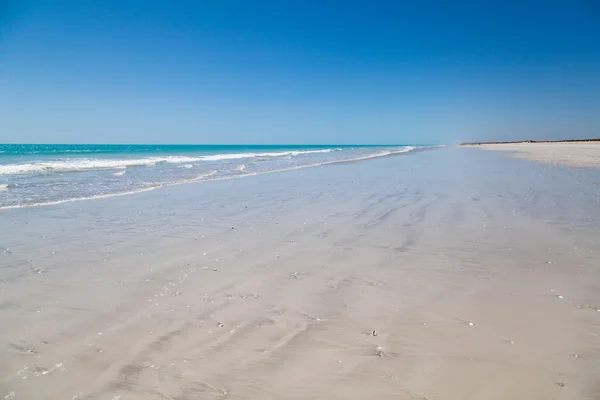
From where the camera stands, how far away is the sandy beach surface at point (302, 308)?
2.69 m

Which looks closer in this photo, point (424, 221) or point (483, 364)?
point (483, 364)

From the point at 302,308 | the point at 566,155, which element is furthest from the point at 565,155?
the point at 302,308

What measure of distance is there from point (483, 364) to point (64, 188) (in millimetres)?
15439

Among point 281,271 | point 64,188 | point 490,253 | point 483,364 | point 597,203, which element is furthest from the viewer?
point 64,188

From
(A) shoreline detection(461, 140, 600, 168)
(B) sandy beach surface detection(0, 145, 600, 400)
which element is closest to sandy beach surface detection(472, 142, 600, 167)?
(A) shoreline detection(461, 140, 600, 168)

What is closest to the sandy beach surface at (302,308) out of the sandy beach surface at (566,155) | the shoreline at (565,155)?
the shoreline at (565,155)

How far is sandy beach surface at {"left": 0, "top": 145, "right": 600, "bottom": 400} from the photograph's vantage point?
2.69m

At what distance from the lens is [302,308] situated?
12.6 ft

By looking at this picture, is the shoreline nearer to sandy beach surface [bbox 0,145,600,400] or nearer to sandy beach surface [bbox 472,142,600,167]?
sandy beach surface [bbox 472,142,600,167]

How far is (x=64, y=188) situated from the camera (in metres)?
13.8

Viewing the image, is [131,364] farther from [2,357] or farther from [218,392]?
[2,357]

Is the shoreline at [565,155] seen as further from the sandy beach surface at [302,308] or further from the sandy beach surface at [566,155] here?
the sandy beach surface at [302,308]

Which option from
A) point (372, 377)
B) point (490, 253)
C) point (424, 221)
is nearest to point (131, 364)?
point (372, 377)

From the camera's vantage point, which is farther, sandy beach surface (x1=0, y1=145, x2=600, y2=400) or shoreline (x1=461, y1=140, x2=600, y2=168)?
shoreline (x1=461, y1=140, x2=600, y2=168)
